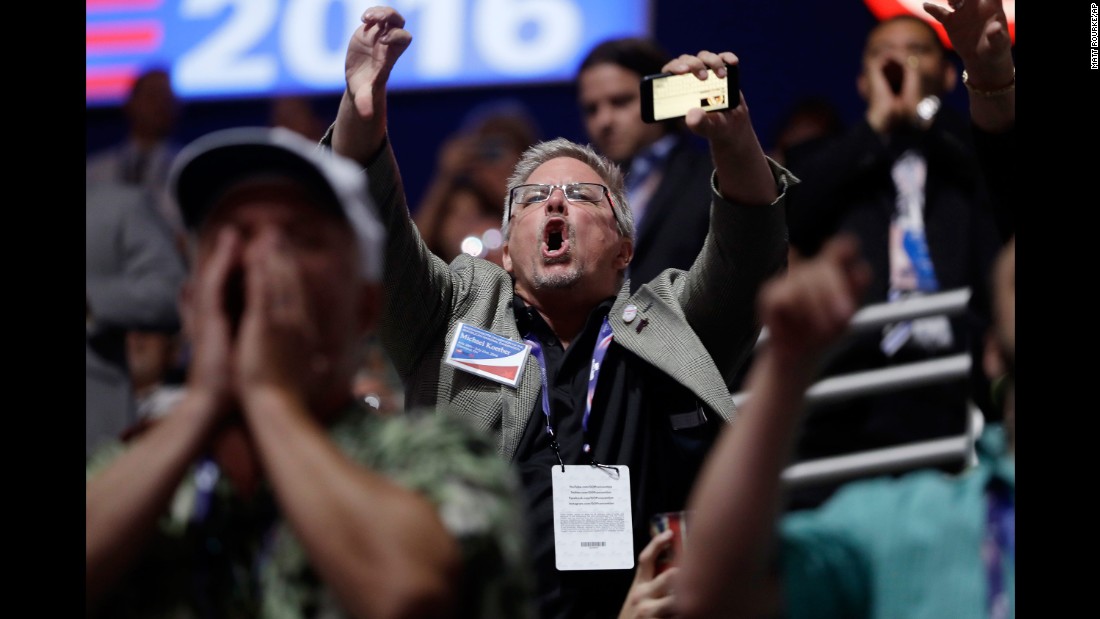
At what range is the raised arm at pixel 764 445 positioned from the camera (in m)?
1.59

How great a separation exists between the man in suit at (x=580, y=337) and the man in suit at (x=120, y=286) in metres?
0.80

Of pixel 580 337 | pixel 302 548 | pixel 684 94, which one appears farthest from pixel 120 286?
pixel 302 548

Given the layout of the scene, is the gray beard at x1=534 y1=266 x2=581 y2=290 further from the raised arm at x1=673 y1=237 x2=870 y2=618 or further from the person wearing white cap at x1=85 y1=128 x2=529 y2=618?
the raised arm at x1=673 y1=237 x2=870 y2=618

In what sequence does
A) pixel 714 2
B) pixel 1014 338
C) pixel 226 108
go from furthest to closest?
pixel 226 108 → pixel 714 2 → pixel 1014 338

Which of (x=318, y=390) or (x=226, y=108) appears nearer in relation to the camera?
(x=318, y=390)

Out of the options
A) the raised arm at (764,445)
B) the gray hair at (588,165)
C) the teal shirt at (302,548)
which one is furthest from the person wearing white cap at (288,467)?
the gray hair at (588,165)

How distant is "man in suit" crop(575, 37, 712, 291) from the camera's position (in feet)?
13.3

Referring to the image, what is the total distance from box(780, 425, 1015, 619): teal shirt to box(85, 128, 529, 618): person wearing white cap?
0.42 metres

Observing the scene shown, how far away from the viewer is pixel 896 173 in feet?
13.2

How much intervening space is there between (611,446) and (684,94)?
2.59 feet

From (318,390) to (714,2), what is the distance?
3.86 m

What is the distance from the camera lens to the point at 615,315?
316 centimetres

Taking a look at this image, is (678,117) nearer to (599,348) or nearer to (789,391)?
(599,348)
